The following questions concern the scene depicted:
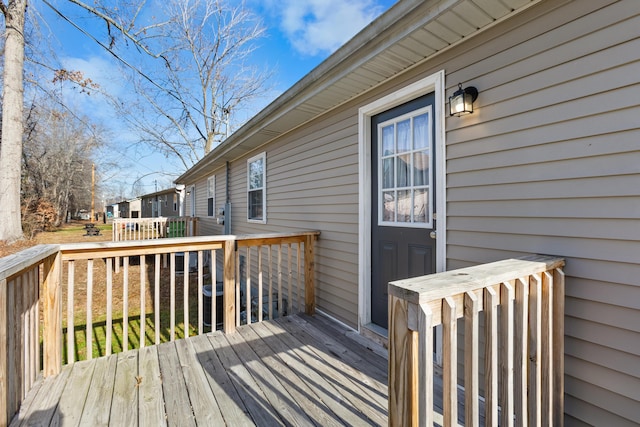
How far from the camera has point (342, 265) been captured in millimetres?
3426

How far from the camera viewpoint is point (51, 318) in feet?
7.52

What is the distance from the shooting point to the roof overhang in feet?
6.18

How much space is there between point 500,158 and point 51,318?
3.55 metres

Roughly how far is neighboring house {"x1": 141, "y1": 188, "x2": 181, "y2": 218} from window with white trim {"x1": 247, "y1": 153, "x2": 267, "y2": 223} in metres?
10.3

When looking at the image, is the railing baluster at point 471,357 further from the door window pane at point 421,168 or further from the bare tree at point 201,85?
the bare tree at point 201,85

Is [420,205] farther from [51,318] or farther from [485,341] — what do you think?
[51,318]

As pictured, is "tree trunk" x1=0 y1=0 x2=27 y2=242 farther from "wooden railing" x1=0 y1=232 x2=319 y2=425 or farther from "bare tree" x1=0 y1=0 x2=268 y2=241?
"wooden railing" x1=0 y1=232 x2=319 y2=425

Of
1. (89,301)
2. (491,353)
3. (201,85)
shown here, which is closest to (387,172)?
(491,353)

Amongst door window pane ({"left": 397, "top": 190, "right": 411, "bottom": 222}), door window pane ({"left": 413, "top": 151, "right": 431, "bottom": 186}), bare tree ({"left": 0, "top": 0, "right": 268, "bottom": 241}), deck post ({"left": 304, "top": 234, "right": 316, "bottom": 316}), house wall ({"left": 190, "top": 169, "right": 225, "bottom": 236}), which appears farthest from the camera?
house wall ({"left": 190, "top": 169, "right": 225, "bottom": 236})

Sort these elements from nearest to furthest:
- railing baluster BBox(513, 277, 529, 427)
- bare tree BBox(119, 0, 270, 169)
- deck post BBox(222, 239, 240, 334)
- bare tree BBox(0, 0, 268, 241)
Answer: railing baluster BBox(513, 277, 529, 427)
deck post BBox(222, 239, 240, 334)
bare tree BBox(0, 0, 268, 241)
bare tree BBox(119, 0, 270, 169)

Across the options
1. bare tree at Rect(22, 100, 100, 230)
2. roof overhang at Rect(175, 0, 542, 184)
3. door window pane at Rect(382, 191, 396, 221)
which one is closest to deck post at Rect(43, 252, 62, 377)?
roof overhang at Rect(175, 0, 542, 184)

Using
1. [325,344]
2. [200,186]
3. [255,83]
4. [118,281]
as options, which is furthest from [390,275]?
[255,83]

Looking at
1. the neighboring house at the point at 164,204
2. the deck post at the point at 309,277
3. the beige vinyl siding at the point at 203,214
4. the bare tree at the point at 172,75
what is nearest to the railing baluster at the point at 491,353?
the deck post at the point at 309,277

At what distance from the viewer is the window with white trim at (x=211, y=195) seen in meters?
8.84
